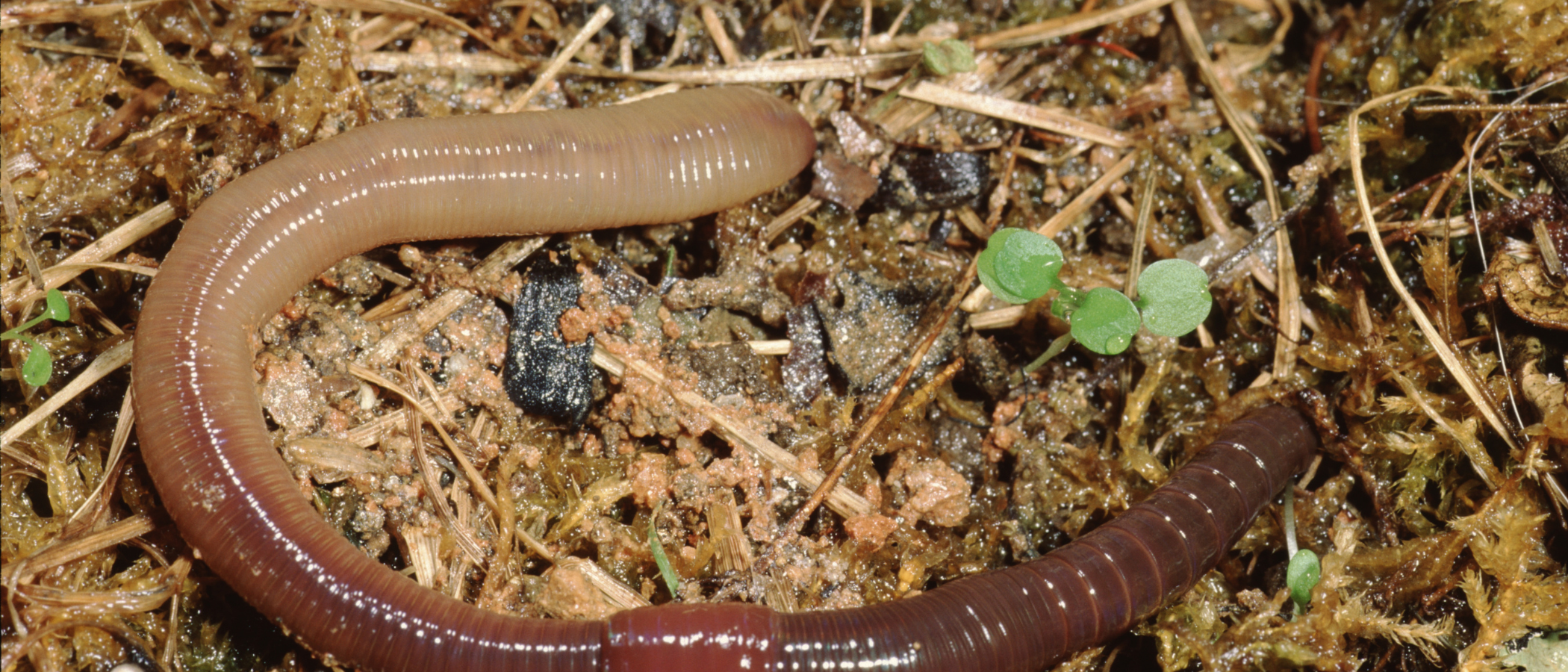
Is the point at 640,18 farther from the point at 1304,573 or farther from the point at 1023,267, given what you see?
the point at 1304,573

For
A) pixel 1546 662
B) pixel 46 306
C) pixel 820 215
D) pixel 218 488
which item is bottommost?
pixel 1546 662

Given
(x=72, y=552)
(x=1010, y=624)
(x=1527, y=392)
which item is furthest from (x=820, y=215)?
(x=72, y=552)

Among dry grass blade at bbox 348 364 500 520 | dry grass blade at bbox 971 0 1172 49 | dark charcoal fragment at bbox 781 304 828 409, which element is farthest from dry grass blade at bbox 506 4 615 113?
dry grass blade at bbox 971 0 1172 49

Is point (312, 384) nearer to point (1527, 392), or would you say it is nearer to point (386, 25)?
point (386, 25)

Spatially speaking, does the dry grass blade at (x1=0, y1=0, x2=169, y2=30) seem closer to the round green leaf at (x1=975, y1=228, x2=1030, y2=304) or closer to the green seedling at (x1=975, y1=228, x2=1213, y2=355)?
the round green leaf at (x1=975, y1=228, x2=1030, y2=304)

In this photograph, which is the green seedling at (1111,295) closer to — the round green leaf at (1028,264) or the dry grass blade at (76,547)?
the round green leaf at (1028,264)

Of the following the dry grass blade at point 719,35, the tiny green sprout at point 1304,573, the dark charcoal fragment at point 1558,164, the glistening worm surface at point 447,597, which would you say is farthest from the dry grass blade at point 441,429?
the dark charcoal fragment at point 1558,164
